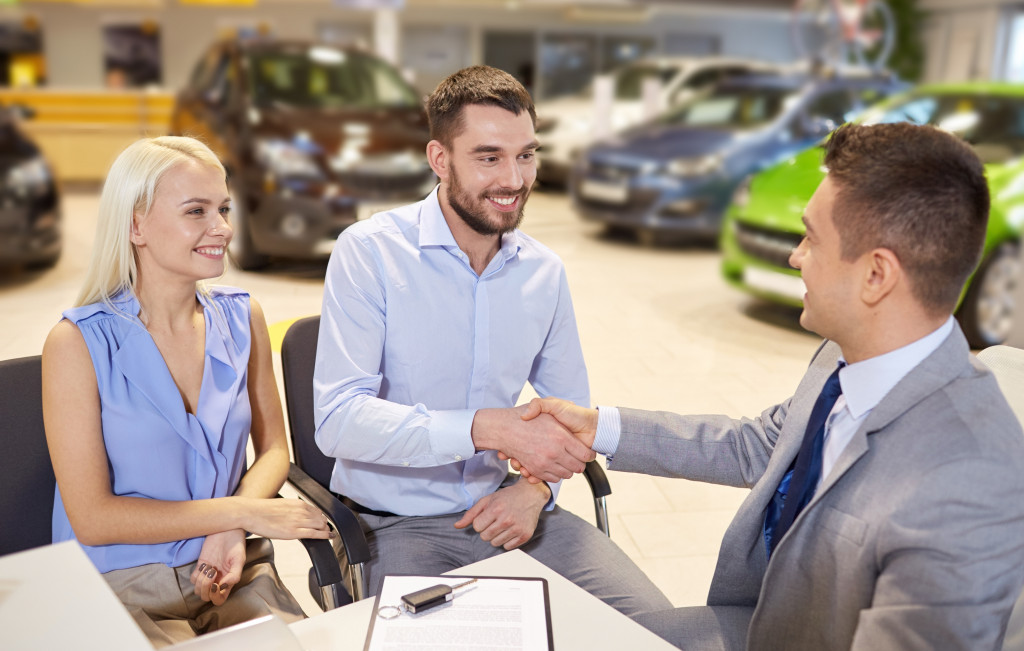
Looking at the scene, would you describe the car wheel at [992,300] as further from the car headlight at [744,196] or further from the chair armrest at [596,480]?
the chair armrest at [596,480]

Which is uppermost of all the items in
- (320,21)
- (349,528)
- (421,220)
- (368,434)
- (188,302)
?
(320,21)

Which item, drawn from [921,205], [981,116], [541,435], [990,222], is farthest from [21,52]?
[921,205]

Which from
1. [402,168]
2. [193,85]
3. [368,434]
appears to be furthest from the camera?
[193,85]

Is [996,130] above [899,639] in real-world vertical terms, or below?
above

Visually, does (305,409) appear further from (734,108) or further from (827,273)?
(734,108)

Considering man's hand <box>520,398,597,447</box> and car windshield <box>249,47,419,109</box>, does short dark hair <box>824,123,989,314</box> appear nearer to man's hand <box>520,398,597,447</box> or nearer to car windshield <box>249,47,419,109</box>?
man's hand <box>520,398,597,447</box>

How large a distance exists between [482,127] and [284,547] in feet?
5.09

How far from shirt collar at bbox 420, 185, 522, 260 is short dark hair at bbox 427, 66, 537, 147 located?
0.14 metres

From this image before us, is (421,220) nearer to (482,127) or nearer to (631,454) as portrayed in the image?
(482,127)

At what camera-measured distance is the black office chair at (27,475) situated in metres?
1.56

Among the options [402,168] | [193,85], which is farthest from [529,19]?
[402,168]

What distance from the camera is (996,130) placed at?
4.94 m

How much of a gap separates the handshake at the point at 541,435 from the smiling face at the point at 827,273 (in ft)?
2.02

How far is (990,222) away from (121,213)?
409 centimetres
